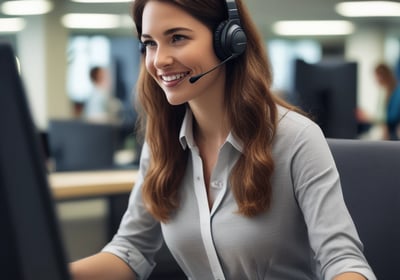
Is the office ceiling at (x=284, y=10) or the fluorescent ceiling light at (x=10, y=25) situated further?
the fluorescent ceiling light at (x=10, y=25)

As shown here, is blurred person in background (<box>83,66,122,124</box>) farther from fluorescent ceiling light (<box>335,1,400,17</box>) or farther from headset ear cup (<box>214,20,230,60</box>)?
headset ear cup (<box>214,20,230,60</box>)

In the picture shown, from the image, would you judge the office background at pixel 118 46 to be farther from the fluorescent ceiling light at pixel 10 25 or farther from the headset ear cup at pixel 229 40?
the headset ear cup at pixel 229 40

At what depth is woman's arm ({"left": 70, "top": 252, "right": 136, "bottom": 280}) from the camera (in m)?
1.23

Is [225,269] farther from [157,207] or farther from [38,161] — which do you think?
[38,161]

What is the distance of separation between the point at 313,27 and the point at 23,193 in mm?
14266

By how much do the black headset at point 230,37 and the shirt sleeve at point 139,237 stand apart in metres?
0.33

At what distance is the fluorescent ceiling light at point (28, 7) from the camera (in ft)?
31.5

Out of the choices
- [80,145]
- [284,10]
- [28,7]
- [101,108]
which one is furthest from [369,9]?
[80,145]

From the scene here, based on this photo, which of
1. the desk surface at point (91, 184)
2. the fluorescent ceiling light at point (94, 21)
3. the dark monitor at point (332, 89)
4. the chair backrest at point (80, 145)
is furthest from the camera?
the fluorescent ceiling light at point (94, 21)

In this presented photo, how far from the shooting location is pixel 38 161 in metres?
0.53

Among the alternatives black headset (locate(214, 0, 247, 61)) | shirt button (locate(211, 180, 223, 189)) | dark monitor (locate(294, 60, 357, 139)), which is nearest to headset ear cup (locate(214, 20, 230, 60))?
black headset (locate(214, 0, 247, 61))

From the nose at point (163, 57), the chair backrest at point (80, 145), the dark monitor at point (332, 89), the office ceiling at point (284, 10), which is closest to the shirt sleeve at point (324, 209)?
the nose at point (163, 57)

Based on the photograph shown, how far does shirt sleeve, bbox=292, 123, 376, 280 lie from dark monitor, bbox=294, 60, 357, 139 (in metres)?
1.63

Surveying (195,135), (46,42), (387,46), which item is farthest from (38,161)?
(387,46)
